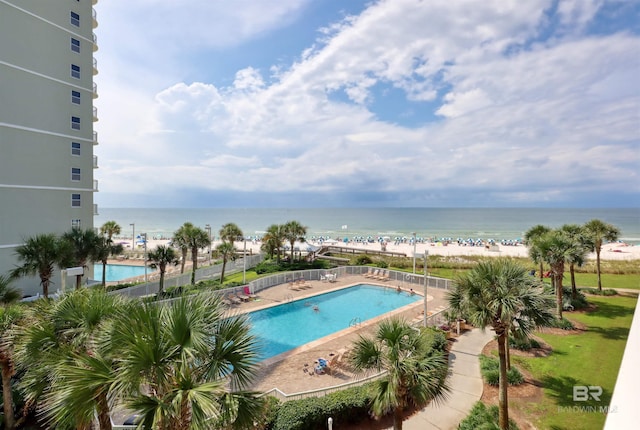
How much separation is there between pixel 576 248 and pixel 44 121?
120 feet

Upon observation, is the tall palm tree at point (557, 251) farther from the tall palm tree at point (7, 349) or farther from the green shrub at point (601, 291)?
the tall palm tree at point (7, 349)

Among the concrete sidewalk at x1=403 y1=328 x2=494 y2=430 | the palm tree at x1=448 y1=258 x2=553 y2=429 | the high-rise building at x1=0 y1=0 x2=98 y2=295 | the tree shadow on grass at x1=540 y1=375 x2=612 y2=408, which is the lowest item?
the concrete sidewalk at x1=403 y1=328 x2=494 y2=430

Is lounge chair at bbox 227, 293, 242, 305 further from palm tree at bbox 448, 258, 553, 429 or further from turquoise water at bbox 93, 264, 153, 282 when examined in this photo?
turquoise water at bbox 93, 264, 153, 282

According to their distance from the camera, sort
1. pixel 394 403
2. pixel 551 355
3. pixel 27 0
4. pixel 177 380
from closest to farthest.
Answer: pixel 177 380, pixel 394 403, pixel 551 355, pixel 27 0

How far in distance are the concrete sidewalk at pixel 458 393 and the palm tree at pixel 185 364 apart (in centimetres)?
707

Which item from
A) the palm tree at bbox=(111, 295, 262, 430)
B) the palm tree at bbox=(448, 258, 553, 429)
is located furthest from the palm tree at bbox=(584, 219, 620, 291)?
the palm tree at bbox=(111, 295, 262, 430)

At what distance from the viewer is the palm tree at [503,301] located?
8.45m

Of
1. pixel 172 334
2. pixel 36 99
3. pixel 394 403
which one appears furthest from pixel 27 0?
pixel 394 403

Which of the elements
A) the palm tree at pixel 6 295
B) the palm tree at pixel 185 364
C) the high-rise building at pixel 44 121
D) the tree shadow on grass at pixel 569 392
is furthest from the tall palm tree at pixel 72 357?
the high-rise building at pixel 44 121

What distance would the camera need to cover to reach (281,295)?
2439 cm

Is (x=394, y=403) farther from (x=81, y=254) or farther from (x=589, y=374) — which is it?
(x=81, y=254)

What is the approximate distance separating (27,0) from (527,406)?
37408 mm

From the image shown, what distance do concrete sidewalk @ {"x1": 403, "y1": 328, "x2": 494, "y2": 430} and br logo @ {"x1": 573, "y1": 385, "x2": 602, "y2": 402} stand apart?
2.97 metres

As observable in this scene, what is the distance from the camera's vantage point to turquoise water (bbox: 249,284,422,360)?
695 inches
